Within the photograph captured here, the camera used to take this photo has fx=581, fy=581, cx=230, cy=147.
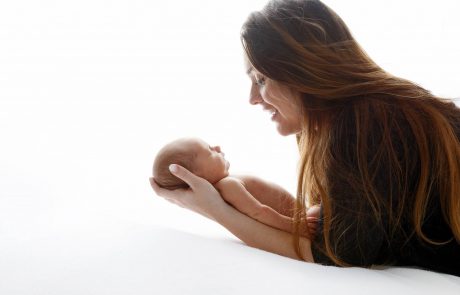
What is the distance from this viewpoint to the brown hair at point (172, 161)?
152 cm

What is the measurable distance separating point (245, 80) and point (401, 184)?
3.51ft

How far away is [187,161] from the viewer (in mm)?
1522

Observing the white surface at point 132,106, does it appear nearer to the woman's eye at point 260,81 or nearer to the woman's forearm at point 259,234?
the woman's forearm at point 259,234

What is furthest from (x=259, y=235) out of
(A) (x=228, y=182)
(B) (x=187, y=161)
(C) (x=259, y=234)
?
(B) (x=187, y=161)

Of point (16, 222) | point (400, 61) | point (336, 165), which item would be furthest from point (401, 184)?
point (400, 61)

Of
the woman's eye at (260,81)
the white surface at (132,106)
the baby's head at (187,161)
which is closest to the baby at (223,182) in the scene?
the baby's head at (187,161)

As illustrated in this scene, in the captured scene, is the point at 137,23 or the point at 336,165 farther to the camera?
the point at 137,23

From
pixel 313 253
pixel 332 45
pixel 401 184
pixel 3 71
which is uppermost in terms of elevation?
pixel 332 45

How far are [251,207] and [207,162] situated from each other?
20cm

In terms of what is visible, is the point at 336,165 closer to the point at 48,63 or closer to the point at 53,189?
the point at 53,189

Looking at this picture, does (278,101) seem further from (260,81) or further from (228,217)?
(228,217)

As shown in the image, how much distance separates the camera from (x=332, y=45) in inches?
54.3

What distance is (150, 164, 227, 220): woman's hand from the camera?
1.43 meters

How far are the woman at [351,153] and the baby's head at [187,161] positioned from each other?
0.23ft
